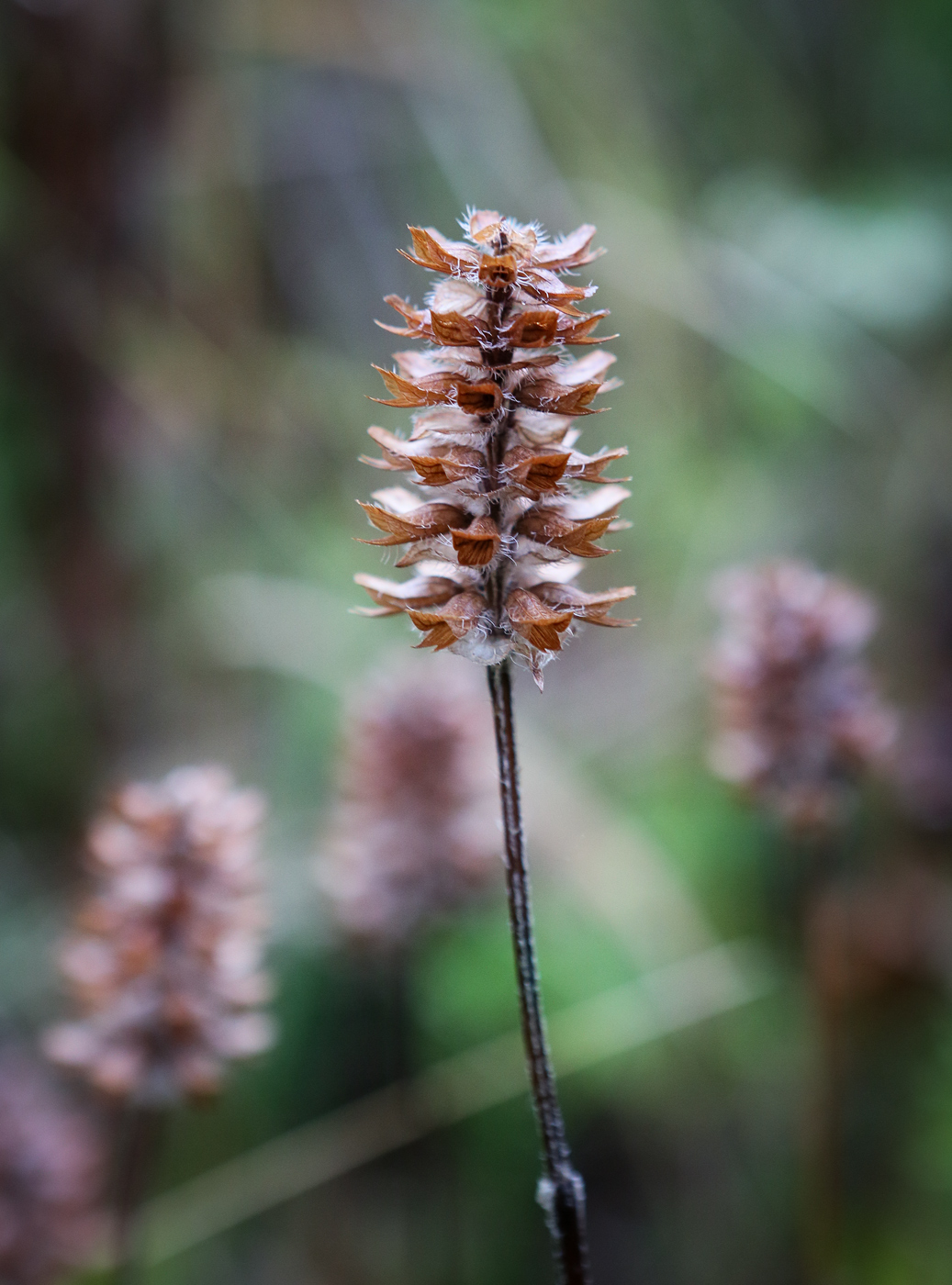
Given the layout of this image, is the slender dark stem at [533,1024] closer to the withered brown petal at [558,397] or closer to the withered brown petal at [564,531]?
the withered brown petal at [564,531]

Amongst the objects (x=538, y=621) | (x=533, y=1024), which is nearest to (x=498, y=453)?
(x=538, y=621)

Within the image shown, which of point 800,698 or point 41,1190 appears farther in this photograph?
point 41,1190

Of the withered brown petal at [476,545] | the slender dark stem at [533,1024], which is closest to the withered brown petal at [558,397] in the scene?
the withered brown petal at [476,545]

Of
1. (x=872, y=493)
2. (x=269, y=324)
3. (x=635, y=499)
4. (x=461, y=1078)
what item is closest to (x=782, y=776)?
(x=461, y=1078)

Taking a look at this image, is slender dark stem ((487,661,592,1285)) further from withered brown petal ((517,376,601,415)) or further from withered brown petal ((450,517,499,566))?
withered brown petal ((517,376,601,415))

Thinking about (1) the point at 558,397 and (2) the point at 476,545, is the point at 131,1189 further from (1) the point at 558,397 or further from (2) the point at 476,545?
(1) the point at 558,397

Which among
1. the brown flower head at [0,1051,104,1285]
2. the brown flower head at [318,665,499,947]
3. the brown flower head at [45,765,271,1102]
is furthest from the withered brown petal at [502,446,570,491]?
the brown flower head at [0,1051,104,1285]

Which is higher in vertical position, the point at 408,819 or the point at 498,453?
the point at 498,453
